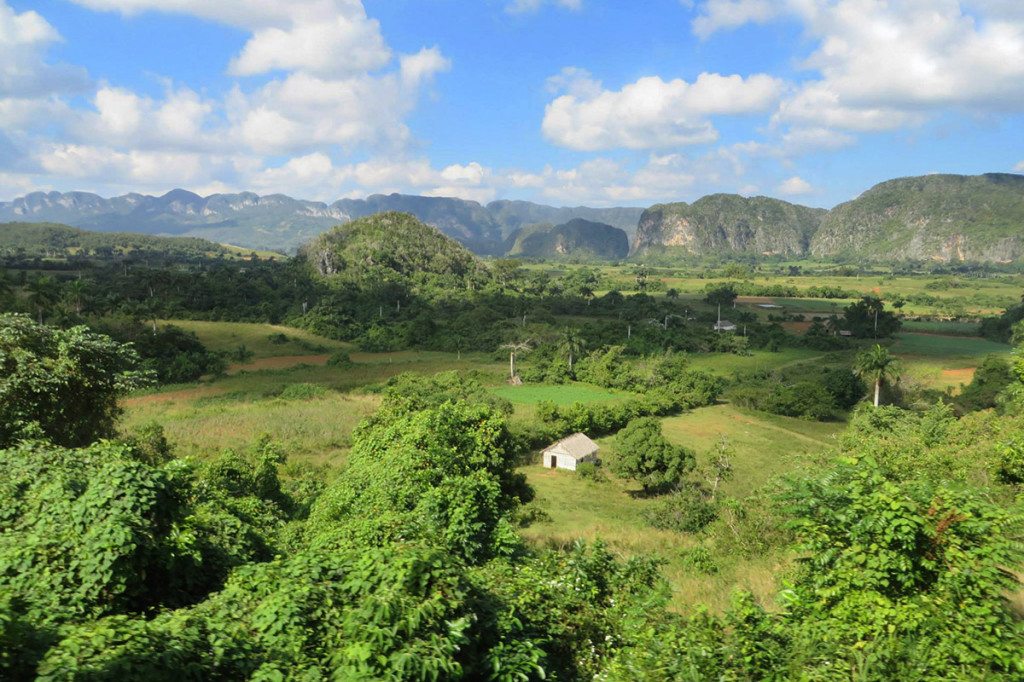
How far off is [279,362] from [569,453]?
39.7 m

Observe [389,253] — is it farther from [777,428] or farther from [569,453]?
[569,453]

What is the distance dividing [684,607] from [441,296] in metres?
103

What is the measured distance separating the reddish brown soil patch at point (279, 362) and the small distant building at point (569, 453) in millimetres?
34677

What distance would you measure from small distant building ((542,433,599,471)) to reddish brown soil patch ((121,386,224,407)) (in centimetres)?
2751

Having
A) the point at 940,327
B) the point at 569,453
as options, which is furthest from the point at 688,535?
the point at 940,327

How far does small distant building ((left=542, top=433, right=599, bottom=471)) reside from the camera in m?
34.2

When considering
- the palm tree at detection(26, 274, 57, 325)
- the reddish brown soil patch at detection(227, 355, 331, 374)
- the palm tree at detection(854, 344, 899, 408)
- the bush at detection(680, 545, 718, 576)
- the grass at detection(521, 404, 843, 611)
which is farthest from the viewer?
the reddish brown soil patch at detection(227, 355, 331, 374)

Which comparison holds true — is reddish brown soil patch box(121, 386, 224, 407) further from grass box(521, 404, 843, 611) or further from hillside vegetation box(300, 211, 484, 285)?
hillside vegetation box(300, 211, 484, 285)

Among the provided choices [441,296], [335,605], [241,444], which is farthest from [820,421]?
[441,296]

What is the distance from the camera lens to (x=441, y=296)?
111m

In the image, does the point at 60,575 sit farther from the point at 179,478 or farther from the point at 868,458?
the point at 868,458

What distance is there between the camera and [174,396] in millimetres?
45000

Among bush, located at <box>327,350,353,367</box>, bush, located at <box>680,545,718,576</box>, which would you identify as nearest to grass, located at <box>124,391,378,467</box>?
bush, located at <box>327,350,353,367</box>

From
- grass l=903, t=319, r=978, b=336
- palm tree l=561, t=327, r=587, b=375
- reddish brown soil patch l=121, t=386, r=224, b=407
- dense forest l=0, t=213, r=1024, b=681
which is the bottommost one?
reddish brown soil patch l=121, t=386, r=224, b=407
